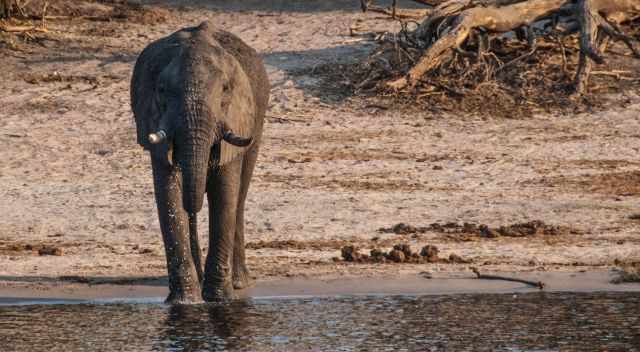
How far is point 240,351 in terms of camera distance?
905 centimetres

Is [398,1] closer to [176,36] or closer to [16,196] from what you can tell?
[16,196]

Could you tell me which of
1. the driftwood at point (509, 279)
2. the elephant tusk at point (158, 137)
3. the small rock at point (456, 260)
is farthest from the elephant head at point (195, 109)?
the small rock at point (456, 260)

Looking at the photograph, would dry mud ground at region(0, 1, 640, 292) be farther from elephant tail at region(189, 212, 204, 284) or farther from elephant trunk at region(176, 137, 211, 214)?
elephant trunk at region(176, 137, 211, 214)

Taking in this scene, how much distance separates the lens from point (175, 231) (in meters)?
9.84

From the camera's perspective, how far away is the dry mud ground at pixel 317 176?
12.0 meters

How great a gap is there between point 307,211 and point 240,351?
14.4 feet

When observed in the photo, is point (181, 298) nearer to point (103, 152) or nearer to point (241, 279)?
Result: point (241, 279)

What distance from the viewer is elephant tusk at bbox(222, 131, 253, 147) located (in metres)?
9.47

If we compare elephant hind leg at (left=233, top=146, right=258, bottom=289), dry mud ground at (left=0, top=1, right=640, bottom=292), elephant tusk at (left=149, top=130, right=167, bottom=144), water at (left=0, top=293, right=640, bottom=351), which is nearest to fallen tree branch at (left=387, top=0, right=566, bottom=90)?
dry mud ground at (left=0, top=1, right=640, bottom=292)

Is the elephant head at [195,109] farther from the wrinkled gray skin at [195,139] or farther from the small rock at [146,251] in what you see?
the small rock at [146,251]

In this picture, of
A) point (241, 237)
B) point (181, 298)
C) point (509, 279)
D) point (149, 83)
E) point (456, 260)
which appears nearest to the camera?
point (149, 83)

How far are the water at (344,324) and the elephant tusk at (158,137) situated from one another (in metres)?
1.25

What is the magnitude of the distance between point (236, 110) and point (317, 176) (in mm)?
4686

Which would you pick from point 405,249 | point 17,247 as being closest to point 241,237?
point 405,249
